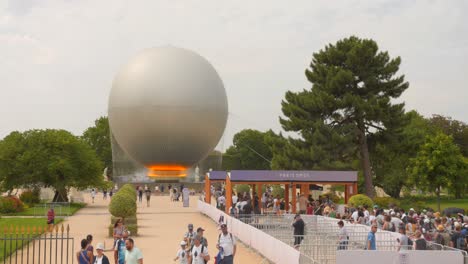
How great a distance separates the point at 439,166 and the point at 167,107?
24.8 meters

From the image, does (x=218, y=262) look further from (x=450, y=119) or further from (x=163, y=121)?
(x=450, y=119)

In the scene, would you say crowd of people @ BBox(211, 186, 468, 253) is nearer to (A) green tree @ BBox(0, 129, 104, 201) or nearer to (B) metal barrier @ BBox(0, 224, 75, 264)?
(B) metal barrier @ BBox(0, 224, 75, 264)

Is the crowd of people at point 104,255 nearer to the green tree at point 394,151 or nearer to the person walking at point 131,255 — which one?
the person walking at point 131,255

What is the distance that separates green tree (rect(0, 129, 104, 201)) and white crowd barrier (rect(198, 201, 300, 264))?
23.4m

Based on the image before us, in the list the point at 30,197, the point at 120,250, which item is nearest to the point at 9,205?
the point at 30,197

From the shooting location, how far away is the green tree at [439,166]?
150ft

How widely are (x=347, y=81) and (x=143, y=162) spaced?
24430mm

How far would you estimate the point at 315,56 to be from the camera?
54.7 m

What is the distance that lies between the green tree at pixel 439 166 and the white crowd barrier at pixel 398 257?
30946mm

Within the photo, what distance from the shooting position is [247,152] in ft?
446

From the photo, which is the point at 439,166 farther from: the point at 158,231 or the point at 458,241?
the point at 458,241

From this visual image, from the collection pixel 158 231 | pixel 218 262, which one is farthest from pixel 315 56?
pixel 218 262

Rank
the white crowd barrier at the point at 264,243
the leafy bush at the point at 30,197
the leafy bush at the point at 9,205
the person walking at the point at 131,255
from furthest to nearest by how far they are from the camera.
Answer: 1. the leafy bush at the point at 30,197
2. the leafy bush at the point at 9,205
3. the white crowd barrier at the point at 264,243
4. the person walking at the point at 131,255

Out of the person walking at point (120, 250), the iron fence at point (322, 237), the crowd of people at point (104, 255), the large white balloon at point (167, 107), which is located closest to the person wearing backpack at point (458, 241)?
the iron fence at point (322, 237)
